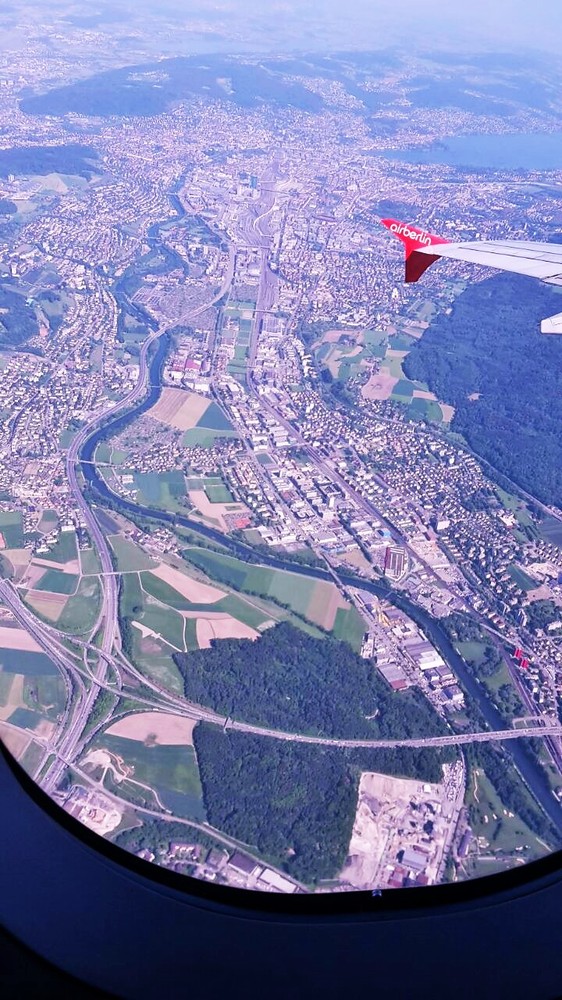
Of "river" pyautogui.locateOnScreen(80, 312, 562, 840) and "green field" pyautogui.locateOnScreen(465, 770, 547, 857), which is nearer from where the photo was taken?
"green field" pyautogui.locateOnScreen(465, 770, 547, 857)

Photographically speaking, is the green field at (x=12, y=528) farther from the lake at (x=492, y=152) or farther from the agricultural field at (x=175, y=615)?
the lake at (x=492, y=152)

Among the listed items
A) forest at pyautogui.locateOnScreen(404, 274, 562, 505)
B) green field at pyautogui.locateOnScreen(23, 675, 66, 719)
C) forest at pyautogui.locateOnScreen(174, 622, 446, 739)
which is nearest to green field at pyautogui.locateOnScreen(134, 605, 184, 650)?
forest at pyautogui.locateOnScreen(174, 622, 446, 739)

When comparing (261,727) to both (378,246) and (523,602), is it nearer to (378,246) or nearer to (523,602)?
(523,602)

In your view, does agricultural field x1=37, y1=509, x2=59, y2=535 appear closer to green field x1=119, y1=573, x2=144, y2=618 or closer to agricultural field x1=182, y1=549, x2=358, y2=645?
green field x1=119, y1=573, x2=144, y2=618

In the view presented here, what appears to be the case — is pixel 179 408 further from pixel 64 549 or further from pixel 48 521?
pixel 64 549

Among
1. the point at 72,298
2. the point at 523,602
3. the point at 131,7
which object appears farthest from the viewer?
the point at 131,7

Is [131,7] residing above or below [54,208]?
above

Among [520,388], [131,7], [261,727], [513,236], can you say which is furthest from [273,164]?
[131,7]
